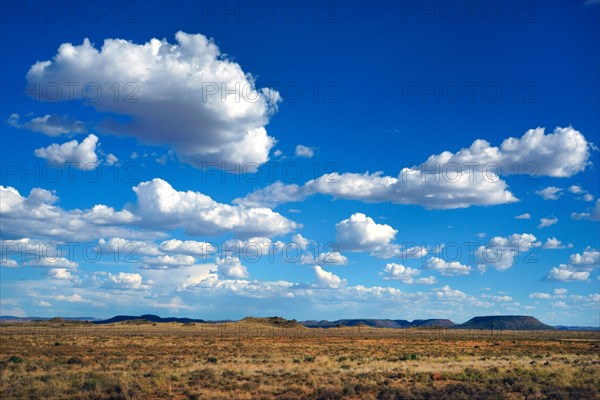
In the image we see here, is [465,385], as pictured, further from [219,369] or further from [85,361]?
[85,361]

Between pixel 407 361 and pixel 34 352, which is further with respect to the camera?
pixel 34 352

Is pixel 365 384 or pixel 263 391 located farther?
pixel 365 384

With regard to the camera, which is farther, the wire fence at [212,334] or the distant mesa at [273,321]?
the distant mesa at [273,321]

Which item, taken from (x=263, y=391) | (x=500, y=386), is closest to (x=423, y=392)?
(x=500, y=386)

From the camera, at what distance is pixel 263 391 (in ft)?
82.0

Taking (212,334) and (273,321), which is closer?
(212,334)

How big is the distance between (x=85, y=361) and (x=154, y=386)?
15376 mm

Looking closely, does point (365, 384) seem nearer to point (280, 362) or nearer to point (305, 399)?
point (305, 399)

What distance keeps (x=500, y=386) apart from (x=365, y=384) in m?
6.88

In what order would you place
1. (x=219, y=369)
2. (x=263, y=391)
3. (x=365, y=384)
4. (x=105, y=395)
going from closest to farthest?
(x=105, y=395) < (x=263, y=391) < (x=365, y=384) < (x=219, y=369)

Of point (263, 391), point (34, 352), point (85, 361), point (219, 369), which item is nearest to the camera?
point (263, 391)

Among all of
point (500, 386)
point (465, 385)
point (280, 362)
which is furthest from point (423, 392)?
point (280, 362)

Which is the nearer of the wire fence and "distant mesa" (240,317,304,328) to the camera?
the wire fence

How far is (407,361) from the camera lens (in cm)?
4081
